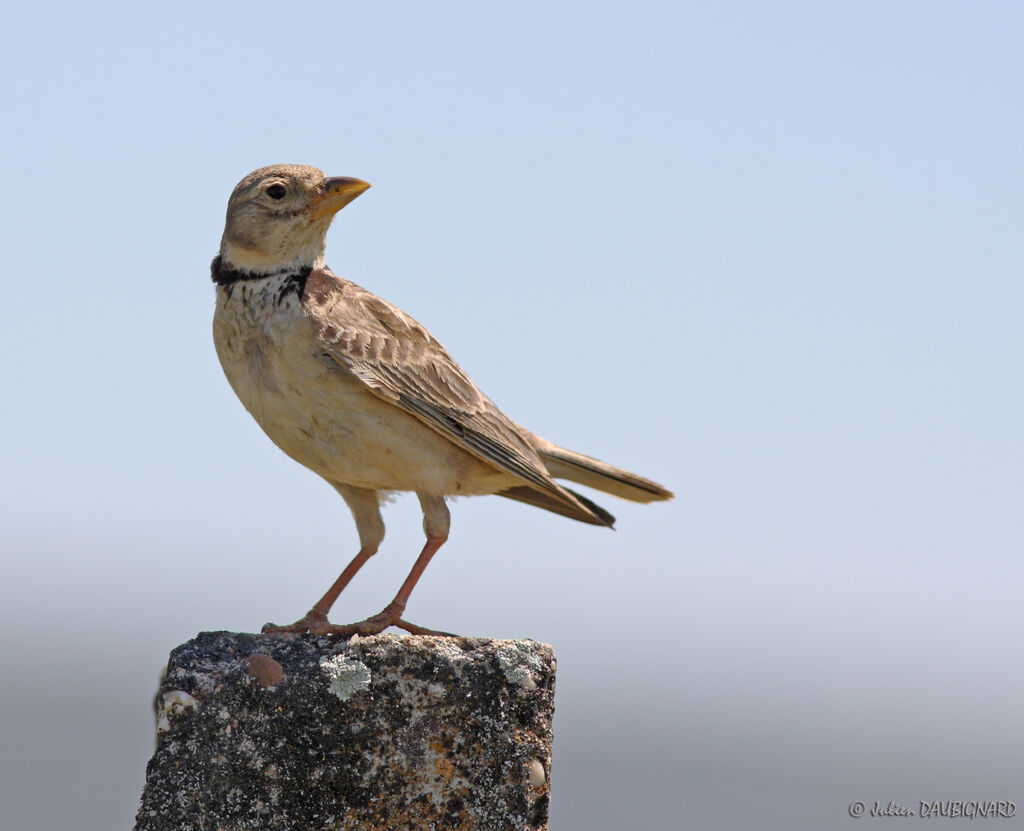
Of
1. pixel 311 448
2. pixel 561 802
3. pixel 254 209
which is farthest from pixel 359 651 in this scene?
pixel 561 802

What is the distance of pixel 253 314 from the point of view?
727cm

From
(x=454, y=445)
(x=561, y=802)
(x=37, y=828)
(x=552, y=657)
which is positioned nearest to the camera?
(x=552, y=657)

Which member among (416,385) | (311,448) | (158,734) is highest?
(416,385)

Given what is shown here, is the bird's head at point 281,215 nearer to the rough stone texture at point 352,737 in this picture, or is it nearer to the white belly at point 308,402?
the white belly at point 308,402

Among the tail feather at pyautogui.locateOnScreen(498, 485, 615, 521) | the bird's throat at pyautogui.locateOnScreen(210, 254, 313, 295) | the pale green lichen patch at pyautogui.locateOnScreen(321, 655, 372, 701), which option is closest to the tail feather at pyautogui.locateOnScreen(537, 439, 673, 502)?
the tail feather at pyautogui.locateOnScreen(498, 485, 615, 521)

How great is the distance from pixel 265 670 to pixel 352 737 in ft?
1.28

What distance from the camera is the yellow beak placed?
762 cm

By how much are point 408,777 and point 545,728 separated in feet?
1.82

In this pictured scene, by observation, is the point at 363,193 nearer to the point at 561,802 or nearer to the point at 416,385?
the point at 416,385

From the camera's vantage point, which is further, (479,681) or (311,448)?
(311,448)

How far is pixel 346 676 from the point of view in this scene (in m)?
5.34

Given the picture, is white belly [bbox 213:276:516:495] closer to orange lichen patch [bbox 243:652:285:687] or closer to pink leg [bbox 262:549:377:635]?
pink leg [bbox 262:549:377:635]

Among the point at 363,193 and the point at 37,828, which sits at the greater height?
the point at 37,828

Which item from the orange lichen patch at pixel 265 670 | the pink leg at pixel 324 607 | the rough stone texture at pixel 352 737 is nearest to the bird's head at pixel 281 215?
the pink leg at pixel 324 607
